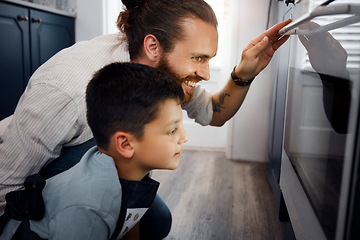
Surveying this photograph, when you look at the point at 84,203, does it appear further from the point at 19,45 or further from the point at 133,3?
the point at 19,45

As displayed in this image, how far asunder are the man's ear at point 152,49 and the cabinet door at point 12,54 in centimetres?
109

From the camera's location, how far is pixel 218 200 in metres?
1.70

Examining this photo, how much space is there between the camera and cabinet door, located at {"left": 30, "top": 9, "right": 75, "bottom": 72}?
205 centimetres

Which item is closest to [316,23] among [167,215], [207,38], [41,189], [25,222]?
[207,38]

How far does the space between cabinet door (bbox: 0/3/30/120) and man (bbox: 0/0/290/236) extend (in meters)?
0.91

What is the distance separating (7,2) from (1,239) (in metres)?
1.43

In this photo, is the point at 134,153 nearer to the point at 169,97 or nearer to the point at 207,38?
the point at 169,97

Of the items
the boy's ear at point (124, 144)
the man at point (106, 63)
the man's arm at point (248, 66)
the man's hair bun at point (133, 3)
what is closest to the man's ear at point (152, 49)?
the man at point (106, 63)

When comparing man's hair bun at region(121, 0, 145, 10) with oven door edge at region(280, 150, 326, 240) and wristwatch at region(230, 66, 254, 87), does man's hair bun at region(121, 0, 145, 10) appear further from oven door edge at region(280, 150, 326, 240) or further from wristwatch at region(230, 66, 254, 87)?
oven door edge at region(280, 150, 326, 240)

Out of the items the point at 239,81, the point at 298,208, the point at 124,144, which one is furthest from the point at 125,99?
the point at 239,81

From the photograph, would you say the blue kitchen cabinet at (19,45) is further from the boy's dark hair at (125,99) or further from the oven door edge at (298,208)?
the oven door edge at (298,208)

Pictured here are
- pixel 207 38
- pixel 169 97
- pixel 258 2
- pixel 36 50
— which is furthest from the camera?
pixel 258 2

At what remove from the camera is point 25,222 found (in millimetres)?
802

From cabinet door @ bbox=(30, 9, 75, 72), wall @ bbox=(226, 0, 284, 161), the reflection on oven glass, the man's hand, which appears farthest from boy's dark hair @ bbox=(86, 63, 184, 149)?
wall @ bbox=(226, 0, 284, 161)
